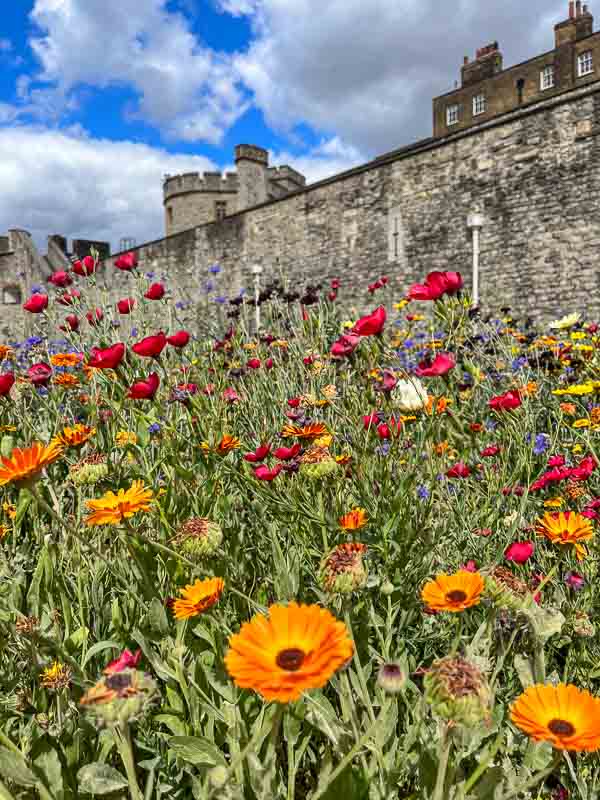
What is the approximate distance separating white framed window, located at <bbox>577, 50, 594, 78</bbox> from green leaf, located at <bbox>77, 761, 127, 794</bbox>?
28.7 meters

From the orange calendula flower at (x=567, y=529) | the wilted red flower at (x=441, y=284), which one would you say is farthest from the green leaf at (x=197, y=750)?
the wilted red flower at (x=441, y=284)

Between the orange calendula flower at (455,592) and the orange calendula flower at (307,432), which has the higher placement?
the orange calendula flower at (307,432)

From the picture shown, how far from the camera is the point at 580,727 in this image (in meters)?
0.72

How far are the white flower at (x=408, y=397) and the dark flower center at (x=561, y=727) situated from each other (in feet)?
3.86

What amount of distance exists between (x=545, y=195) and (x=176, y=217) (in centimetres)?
2259

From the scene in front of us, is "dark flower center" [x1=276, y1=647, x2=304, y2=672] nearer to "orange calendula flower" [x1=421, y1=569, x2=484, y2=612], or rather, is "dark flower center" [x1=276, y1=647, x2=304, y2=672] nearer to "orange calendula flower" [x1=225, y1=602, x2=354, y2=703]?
"orange calendula flower" [x1=225, y1=602, x2=354, y2=703]

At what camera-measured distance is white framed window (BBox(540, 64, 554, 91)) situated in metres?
25.1

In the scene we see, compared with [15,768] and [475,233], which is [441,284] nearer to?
[15,768]

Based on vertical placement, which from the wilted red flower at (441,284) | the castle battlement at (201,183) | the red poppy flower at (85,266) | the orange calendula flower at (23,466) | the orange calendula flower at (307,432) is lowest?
the orange calendula flower at (307,432)

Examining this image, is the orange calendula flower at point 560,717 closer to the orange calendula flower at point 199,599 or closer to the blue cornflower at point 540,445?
the orange calendula flower at point 199,599

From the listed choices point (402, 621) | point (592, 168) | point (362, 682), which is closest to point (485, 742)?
point (402, 621)

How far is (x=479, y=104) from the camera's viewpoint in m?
27.4

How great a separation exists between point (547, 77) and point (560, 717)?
29920mm

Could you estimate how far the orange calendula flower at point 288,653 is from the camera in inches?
24.3
